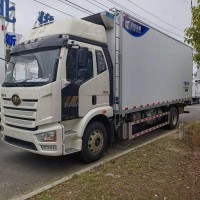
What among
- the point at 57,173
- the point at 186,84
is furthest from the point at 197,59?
the point at 57,173

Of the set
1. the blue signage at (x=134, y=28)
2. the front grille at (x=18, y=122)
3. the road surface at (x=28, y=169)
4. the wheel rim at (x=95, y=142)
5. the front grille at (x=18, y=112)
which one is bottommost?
the road surface at (x=28, y=169)

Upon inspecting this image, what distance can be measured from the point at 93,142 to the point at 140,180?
1.54m

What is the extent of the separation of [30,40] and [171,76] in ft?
18.2

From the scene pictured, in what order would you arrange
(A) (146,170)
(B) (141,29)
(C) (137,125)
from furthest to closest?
(C) (137,125)
(B) (141,29)
(A) (146,170)

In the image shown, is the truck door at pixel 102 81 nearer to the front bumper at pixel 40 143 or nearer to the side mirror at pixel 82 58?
the side mirror at pixel 82 58

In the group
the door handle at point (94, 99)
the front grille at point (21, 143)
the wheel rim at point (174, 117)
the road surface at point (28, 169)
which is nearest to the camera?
the road surface at point (28, 169)

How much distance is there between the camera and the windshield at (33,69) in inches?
219

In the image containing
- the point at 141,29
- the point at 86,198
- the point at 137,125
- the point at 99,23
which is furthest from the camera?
the point at 137,125

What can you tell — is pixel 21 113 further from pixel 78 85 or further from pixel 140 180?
pixel 140 180

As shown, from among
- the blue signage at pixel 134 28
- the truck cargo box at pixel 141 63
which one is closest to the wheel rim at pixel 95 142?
the truck cargo box at pixel 141 63

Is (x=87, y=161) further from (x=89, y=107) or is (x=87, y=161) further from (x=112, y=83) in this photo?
(x=112, y=83)

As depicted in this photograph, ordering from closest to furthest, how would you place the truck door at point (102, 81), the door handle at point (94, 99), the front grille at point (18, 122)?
the front grille at point (18, 122) < the door handle at point (94, 99) < the truck door at point (102, 81)

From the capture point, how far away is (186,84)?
11781 mm

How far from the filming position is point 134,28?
24.5 ft
